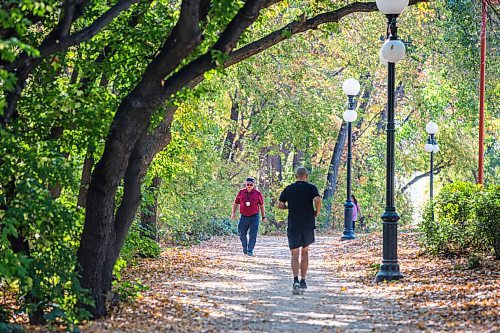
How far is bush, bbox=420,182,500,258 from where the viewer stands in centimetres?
1591

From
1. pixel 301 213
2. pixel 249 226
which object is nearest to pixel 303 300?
pixel 301 213

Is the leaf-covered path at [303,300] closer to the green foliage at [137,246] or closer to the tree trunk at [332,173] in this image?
the green foliage at [137,246]

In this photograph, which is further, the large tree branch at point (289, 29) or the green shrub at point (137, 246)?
the green shrub at point (137, 246)

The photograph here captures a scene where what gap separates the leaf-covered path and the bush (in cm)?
60

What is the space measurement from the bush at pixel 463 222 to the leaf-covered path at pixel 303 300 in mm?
598

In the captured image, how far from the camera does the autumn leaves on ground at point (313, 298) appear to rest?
10.6 m

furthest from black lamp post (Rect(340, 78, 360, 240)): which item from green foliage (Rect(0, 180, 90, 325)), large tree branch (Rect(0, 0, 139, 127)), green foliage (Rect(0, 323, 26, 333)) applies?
green foliage (Rect(0, 323, 26, 333))

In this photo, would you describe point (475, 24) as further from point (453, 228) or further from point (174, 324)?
point (174, 324)

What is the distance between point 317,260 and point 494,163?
105 feet

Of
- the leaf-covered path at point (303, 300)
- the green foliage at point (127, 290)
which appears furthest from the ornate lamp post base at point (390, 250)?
the green foliage at point (127, 290)

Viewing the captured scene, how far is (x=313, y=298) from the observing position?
13297 millimetres

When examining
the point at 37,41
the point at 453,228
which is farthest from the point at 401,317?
the point at 453,228

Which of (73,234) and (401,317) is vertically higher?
(73,234)

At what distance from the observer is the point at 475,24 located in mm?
20359
